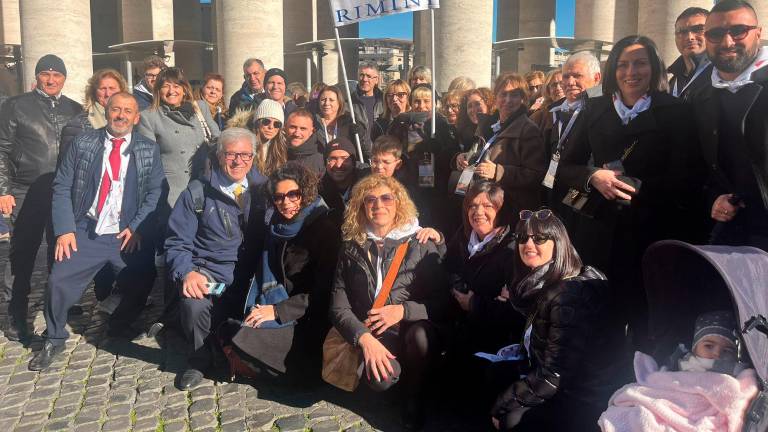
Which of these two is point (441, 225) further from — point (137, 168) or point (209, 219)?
point (137, 168)

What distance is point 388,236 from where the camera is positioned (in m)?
4.42

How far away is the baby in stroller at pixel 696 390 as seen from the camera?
2.64 m

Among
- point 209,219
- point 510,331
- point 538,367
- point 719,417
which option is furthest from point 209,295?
point 719,417

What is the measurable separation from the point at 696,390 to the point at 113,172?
15.4ft

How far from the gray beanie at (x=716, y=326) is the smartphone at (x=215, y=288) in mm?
3353

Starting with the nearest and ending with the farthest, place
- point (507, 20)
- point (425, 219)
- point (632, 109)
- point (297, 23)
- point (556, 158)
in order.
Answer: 1. point (632, 109)
2. point (556, 158)
3. point (425, 219)
4. point (297, 23)
5. point (507, 20)

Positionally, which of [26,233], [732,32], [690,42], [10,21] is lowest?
[26,233]

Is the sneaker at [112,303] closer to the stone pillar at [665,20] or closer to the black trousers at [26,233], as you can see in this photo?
the black trousers at [26,233]

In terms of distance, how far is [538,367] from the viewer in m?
3.58

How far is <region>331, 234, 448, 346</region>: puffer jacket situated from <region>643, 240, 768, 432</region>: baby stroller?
4.70ft

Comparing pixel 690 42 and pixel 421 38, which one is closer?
pixel 690 42

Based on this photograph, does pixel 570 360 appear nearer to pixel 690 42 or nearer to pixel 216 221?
pixel 216 221

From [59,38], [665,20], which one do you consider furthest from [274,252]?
[665,20]

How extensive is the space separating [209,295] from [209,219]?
609mm
